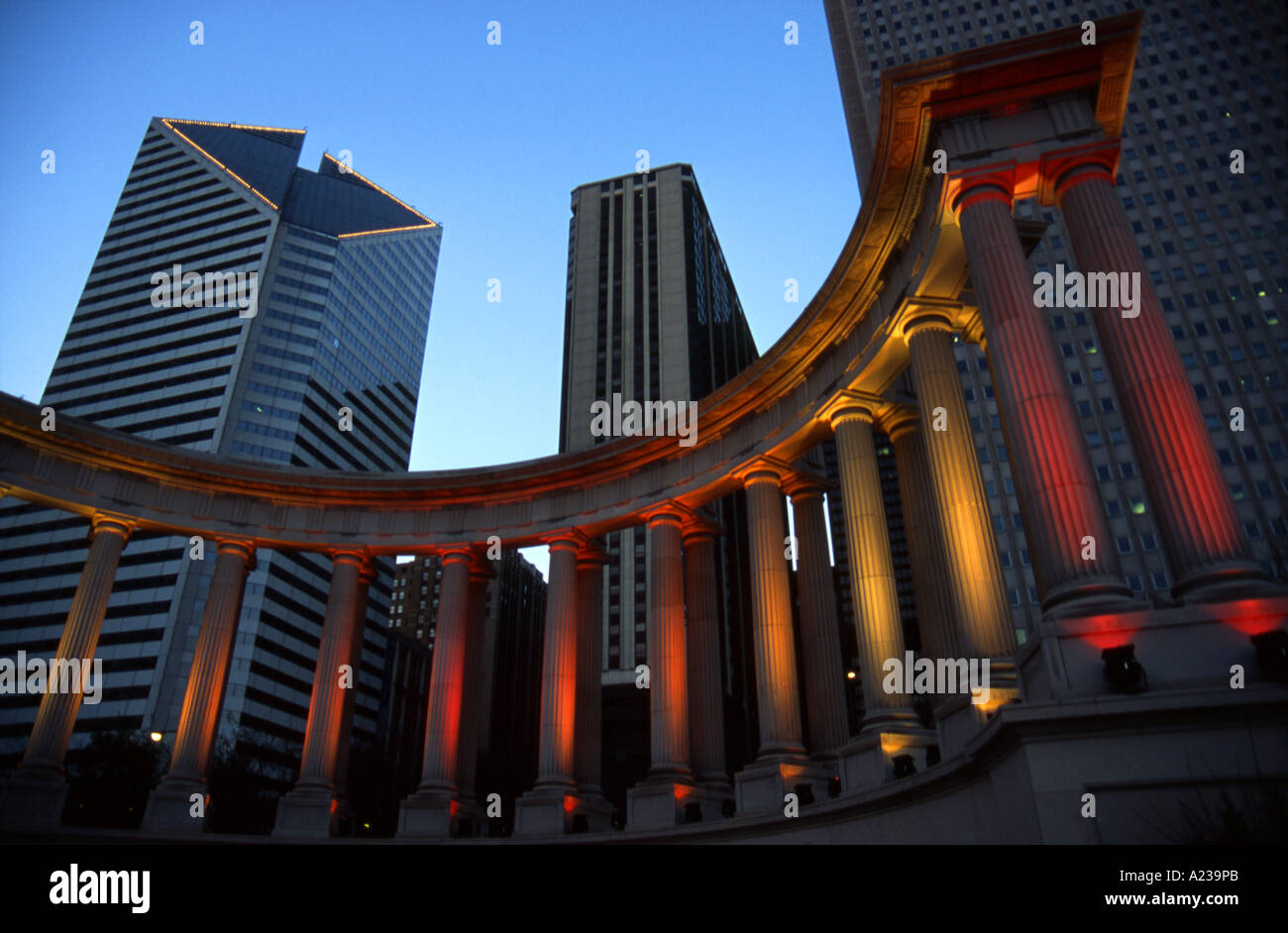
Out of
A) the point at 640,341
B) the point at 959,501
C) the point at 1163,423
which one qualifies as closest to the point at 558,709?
the point at 959,501

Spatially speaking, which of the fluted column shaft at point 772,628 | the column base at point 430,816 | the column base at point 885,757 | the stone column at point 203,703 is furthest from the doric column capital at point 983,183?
the stone column at point 203,703

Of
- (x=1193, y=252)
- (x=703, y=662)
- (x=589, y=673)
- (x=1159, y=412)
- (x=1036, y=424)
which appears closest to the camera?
(x=1159, y=412)

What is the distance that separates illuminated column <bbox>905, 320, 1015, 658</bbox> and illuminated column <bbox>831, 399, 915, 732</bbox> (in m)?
3.92

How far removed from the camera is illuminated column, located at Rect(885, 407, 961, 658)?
109 feet

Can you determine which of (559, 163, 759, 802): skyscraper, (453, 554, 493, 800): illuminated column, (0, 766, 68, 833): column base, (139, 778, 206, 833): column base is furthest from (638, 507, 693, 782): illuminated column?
(559, 163, 759, 802): skyscraper

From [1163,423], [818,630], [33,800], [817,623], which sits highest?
[817,623]

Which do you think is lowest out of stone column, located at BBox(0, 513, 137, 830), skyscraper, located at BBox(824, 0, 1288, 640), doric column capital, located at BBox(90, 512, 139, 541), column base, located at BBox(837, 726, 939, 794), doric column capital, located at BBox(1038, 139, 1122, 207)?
column base, located at BBox(837, 726, 939, 794)

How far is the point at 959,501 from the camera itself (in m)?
27.3

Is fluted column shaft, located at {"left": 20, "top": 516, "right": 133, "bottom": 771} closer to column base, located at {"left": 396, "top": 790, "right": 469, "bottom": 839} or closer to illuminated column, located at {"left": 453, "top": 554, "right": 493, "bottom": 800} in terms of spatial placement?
column base, located at {"left": 396, "top": 790, "right": 469, "bottom": 839}

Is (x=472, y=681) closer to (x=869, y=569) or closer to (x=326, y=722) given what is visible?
(x=326, y=722)

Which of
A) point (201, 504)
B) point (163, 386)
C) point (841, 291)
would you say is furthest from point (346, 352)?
point (841, 291)

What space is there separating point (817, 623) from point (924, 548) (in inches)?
256

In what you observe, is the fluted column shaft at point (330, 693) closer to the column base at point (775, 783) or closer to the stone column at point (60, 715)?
the stone column at point (60, 715)

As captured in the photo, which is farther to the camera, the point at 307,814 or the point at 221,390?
the point at 221,390
